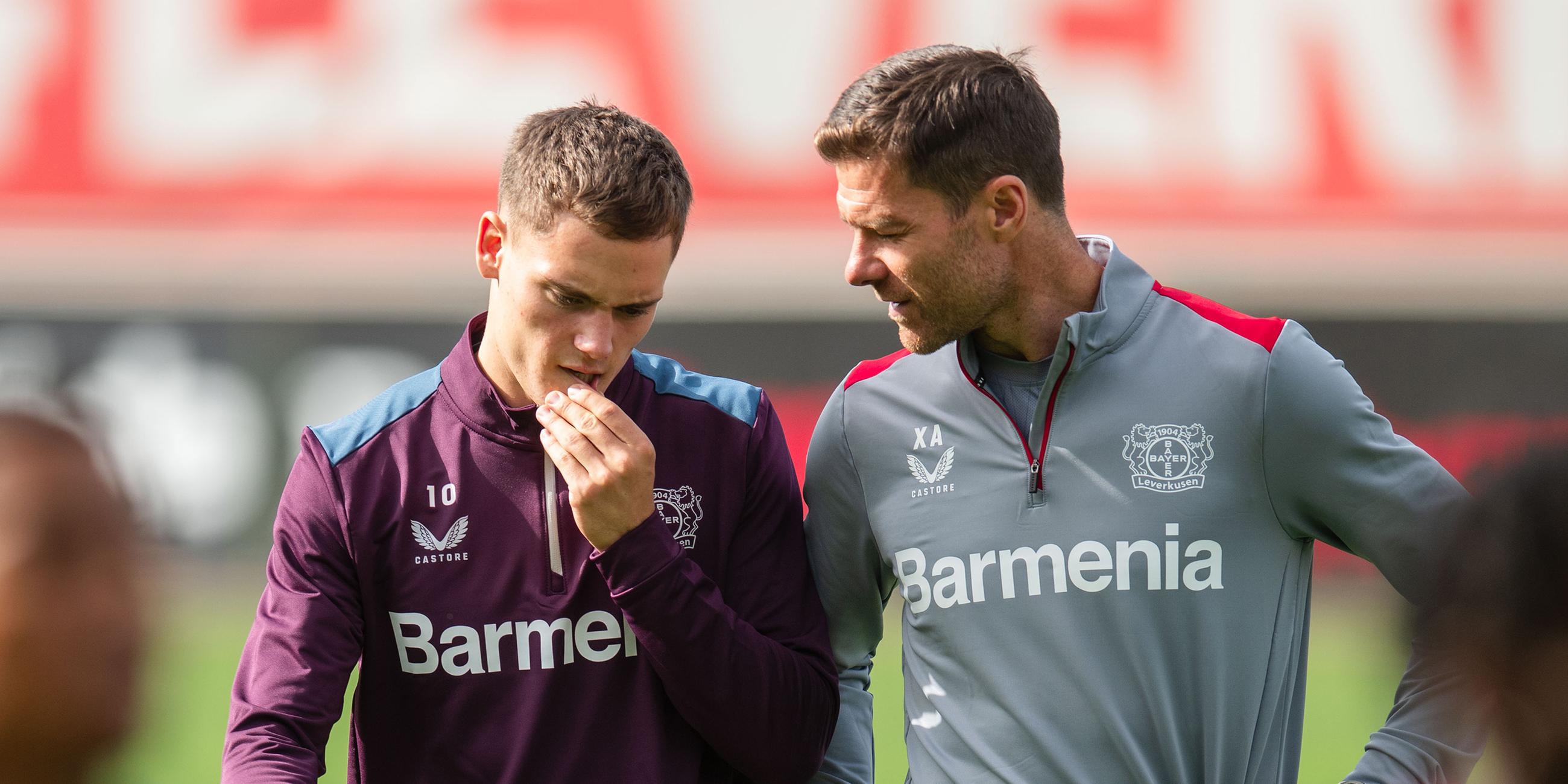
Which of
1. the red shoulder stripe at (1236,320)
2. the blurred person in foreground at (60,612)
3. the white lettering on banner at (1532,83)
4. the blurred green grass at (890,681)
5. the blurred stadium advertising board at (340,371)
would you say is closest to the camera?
the blurred person in foreground at (60,612)

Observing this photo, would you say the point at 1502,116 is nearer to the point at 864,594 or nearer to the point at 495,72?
the point at 495,72

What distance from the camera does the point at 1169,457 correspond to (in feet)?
6.61

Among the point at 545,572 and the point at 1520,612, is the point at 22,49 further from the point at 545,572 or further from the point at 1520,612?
the point at 1520,612

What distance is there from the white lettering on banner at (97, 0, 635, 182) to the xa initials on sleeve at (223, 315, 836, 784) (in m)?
6.43

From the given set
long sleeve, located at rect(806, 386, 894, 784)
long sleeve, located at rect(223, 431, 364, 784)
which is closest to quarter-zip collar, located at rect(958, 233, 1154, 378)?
long sleeve, located at rect(806, 386, 894, 784)

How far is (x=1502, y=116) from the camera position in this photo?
825cm

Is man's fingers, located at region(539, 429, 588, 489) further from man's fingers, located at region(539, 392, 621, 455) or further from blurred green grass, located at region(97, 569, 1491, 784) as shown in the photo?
blurred green grass, located at region(97, 569, 1491, 784)

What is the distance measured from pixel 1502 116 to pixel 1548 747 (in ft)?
27.7

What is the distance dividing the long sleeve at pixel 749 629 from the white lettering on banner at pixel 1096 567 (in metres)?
0.24

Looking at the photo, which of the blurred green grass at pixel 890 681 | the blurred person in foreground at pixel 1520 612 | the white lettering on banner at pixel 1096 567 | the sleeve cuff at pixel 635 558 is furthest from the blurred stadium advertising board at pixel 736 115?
the blurred person in foreground at pixel 1520 612

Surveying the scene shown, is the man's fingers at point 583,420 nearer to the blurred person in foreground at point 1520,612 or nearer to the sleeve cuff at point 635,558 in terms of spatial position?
the sleeve cuff at point 635,558

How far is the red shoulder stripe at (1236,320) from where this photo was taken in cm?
203

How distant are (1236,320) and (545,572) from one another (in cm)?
107

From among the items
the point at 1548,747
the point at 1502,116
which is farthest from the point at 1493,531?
the point at 1502,116
